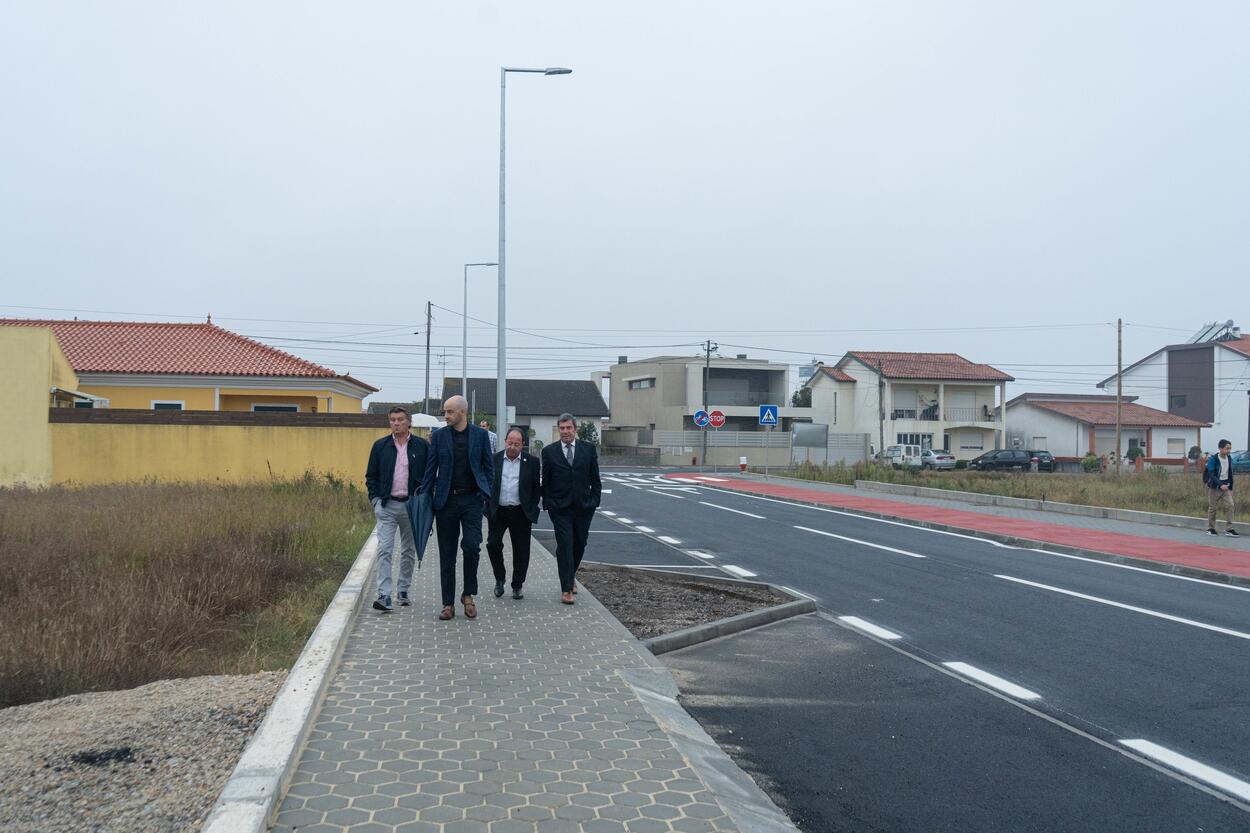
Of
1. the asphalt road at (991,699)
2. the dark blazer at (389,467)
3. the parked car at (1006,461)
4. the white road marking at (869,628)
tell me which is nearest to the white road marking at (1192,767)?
the asphalt road at (991,699)

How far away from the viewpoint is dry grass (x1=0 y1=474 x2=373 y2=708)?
6.45m

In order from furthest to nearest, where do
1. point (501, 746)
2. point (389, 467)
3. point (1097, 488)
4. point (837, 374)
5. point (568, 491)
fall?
1. point (837, 374)
2. point (1097, 488)
3. point (568, 491)
4. point (389, 467)
5. point (501, 746)

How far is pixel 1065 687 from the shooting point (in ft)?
22.9

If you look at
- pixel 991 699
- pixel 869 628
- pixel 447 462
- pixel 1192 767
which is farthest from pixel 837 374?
pixel 1192 767

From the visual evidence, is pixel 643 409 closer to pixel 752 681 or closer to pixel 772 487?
pixel 772 487

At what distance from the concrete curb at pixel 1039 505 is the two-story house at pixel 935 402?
33635 mm

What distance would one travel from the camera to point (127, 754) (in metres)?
4.78

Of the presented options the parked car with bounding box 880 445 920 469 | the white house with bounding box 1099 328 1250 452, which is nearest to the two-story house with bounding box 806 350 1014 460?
the parked car with bounding box 880 445 920 469

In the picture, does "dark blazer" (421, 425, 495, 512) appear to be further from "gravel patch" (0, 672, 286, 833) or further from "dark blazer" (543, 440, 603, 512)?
"gravel patch" (0, 672, 286, 833)

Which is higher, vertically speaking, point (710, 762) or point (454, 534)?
point (454, 534)

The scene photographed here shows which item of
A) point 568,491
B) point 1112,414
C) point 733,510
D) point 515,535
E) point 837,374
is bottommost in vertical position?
point 733,510

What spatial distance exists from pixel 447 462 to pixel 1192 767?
559 centimetres

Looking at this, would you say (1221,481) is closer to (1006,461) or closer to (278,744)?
(278,744)

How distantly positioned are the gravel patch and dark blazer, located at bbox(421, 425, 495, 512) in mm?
2534
